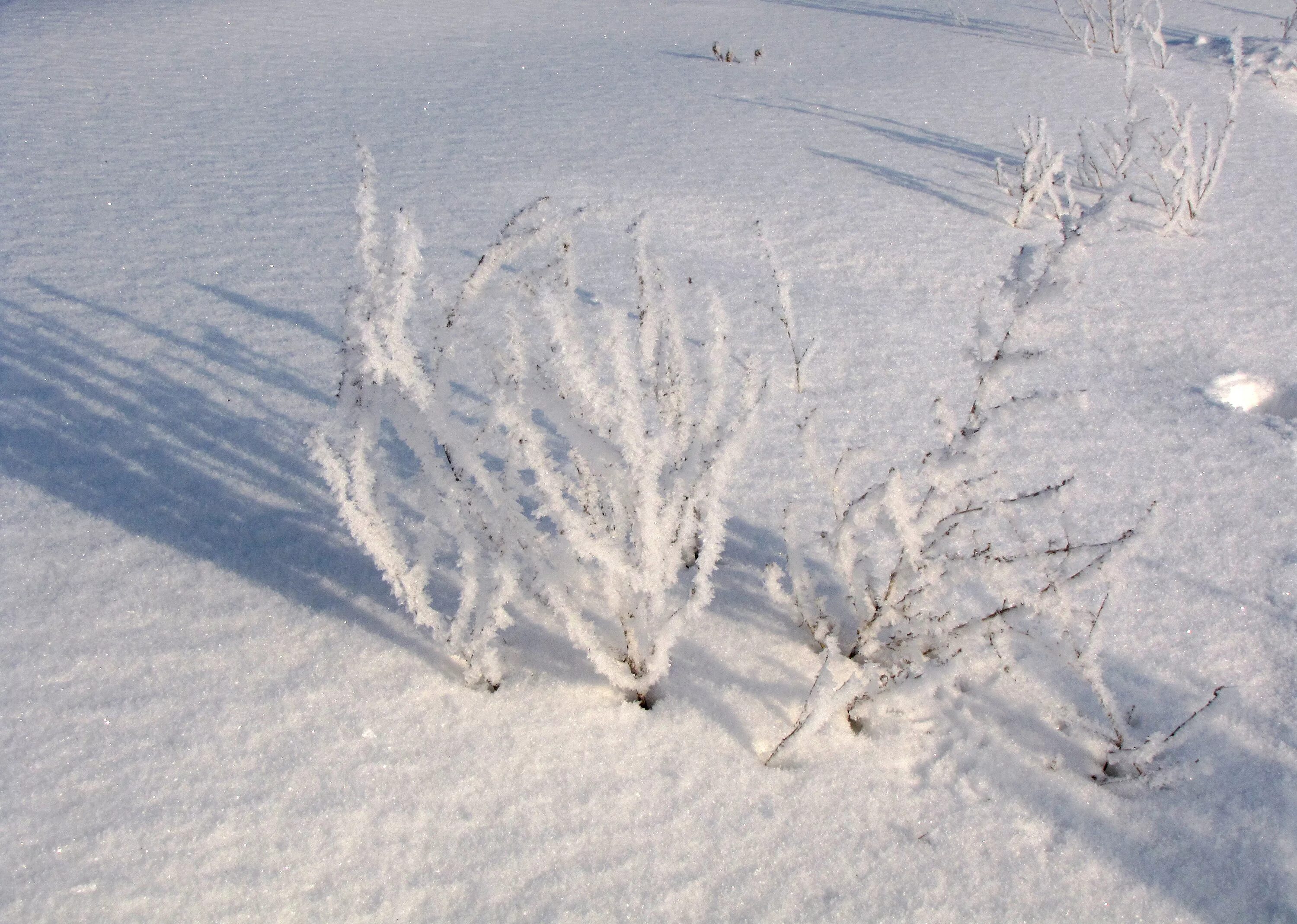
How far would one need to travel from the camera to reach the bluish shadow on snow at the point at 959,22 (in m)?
5.81

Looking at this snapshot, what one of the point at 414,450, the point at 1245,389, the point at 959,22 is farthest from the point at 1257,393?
the point at 959,22

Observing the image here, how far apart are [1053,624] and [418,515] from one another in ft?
4.26

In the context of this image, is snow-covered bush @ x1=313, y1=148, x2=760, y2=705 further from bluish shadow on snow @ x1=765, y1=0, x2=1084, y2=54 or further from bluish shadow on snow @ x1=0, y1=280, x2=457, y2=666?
bluish shadow on snow @ x1=765, y1=0, x2=1084, y2=54

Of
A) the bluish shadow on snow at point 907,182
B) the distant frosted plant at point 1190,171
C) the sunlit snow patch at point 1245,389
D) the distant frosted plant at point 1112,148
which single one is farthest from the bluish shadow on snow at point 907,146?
the sunlit snow patch at point 1245,389

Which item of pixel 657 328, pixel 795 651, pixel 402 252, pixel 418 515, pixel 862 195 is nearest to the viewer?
pixel 402 252

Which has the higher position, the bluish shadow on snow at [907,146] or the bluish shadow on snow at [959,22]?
the bluish shadow on snow at [959,22]

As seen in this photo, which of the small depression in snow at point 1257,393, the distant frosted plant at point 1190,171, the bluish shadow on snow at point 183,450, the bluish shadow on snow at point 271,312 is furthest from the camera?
the distant frosted plant at point 1190,171

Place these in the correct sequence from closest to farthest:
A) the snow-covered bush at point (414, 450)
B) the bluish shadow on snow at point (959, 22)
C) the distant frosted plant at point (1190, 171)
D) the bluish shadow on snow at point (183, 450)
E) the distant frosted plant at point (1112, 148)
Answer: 1. the snow-covered bush at point (414, 450)
2. the bluish shadow on snow at point (183, 450)
3. the distant frosted plant at point (1190, 171)
4. the distant frosted plant at point (1112, 148)
5. the bluish shadow on snow at point (959, 22)

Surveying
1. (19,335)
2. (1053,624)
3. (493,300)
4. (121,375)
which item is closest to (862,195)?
(493,300)

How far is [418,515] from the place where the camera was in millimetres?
1843

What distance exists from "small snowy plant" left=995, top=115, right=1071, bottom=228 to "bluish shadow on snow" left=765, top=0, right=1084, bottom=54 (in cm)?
254

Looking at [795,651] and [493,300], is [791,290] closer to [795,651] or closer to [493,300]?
[493,300]

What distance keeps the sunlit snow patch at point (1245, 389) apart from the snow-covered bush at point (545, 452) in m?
1.70

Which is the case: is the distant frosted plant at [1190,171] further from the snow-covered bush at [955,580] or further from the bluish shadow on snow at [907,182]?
the snow-covered bush at [955,580]
